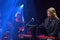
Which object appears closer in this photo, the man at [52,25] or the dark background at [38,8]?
the man at [52,25]

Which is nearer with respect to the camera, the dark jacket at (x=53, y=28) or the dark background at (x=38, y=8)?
the dark jacket at (x=53, y=28)

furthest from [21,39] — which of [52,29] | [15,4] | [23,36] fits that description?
[15,4]

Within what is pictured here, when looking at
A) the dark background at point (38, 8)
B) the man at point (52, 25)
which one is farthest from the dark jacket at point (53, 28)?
the dark background at point (38, 8)

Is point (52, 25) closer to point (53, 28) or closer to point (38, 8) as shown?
point (53, 28)

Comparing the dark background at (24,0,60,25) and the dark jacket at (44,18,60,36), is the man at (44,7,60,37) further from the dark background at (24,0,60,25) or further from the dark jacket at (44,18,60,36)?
the dark background at (24,0,60,25)

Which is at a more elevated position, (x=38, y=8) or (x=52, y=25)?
(x=38, y=8)

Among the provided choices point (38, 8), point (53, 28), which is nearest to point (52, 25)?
point (53, 28)

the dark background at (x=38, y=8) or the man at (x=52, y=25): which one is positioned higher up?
the dark background at (x=38, y=8)

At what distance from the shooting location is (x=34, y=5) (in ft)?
22.8

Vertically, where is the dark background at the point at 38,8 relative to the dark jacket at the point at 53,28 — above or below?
above

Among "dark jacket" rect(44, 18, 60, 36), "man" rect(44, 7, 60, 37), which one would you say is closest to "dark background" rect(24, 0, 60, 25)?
"man" rect(44, 7, 60, 37)

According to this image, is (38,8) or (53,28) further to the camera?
(38,8)

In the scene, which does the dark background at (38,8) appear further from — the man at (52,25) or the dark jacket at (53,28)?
the dark jacket at (53,28)

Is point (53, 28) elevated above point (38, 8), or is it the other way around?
point (38, 8)
